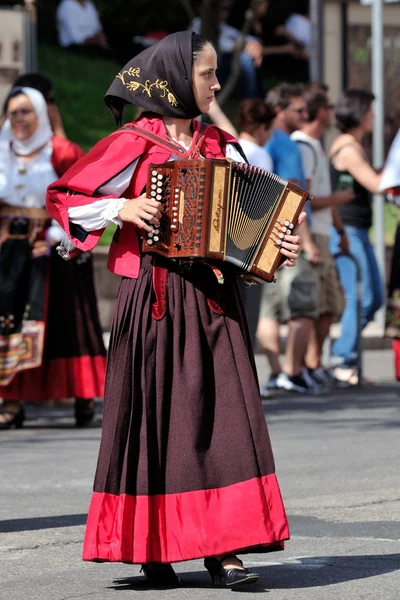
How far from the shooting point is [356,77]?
17219mm

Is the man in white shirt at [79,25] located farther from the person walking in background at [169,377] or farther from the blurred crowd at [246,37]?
the person walking in background at [169,377]

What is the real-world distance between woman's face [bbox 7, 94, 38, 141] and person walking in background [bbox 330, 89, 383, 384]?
304cm

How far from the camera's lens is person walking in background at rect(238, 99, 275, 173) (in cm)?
1092

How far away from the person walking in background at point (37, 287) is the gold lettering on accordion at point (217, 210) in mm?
4223

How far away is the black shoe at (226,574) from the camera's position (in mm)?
5480

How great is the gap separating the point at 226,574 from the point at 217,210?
118 cm

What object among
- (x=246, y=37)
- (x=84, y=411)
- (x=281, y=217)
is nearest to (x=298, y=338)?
(x=84, y=411)

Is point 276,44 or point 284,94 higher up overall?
point 276,44

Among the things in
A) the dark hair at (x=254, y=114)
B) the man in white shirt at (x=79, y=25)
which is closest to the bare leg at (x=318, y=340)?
the dark hair at (x=254, y=114)

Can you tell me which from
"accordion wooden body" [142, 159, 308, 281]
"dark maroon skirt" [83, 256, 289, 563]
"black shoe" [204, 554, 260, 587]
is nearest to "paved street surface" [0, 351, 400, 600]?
"black shoe" [204, 554, 260, 587]

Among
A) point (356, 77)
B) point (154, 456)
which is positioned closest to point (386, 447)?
point (154, 456)

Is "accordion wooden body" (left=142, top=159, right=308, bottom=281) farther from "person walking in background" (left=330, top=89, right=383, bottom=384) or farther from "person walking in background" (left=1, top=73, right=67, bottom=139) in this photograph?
"person walking in background" (left=330, top=89, right=383, bottom=384)

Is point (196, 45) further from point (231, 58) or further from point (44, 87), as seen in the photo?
point (231, 58)

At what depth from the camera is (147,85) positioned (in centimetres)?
577
